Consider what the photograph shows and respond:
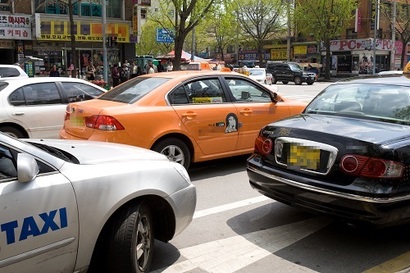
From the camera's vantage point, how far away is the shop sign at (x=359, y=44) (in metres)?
45.6

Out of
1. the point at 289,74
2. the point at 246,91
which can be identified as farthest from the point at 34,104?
the point at 289,74

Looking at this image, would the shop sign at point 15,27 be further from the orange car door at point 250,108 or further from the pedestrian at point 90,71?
the orange car door at point 250,108

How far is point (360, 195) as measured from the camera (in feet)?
12.1

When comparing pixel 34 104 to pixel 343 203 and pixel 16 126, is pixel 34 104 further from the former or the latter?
pixel 343 203

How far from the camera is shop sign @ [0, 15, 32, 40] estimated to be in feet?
77.9

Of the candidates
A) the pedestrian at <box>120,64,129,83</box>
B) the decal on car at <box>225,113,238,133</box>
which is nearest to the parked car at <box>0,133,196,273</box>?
the decal on car at <box>225,113,238,133</box>

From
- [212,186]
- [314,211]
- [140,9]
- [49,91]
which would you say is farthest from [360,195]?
[140,9]

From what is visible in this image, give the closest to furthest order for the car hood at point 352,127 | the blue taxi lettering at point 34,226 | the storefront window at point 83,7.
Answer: the blue taxi lettering at point 34,226
the car hood at point 352,127
the storefront window at point 83,7

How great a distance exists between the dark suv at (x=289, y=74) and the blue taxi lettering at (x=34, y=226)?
1362 inches

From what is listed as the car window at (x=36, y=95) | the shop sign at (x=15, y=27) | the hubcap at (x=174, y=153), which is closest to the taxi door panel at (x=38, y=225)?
the hubcap at (x=174, y=153)

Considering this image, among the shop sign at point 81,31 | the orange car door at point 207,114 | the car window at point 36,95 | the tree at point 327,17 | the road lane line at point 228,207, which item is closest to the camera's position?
the road lane line at point 228,207

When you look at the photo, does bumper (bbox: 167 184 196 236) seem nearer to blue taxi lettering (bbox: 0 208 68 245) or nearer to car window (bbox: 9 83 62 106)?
blue taxi lettering (bbox: 0 208 68 245)

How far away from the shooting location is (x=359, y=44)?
46.3 metres

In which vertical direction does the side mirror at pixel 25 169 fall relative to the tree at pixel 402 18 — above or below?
below
